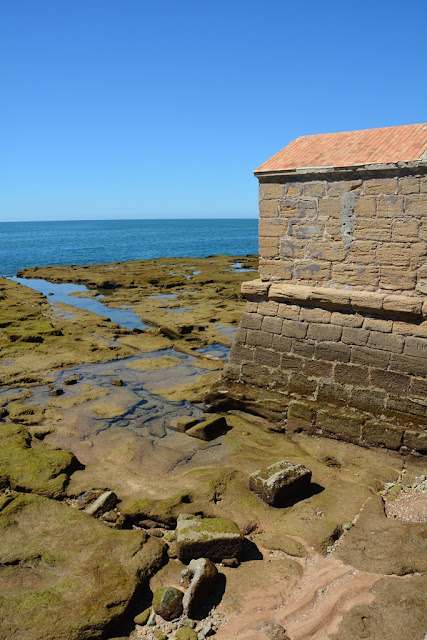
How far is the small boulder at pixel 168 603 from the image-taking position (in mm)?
4480

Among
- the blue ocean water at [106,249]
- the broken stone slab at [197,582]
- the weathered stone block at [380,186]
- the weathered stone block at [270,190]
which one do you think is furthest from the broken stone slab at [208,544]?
the blue ocean water at [106,249]

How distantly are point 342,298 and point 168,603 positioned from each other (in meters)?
4.89

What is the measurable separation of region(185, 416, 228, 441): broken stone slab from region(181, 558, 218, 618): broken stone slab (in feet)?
11.5

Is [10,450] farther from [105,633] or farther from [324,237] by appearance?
[324,237]

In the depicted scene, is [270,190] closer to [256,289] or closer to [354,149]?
→ [354,149]

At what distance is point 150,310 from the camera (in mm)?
21453

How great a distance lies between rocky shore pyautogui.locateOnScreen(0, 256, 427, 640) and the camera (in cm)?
440

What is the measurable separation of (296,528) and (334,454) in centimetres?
200

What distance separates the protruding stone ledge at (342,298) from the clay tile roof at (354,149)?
75.6 inches

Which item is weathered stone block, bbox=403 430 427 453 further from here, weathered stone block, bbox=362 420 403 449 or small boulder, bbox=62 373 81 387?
small boulder, bbox=62 373 81 387

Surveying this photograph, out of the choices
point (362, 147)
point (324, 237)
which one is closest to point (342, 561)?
point (324, 237)

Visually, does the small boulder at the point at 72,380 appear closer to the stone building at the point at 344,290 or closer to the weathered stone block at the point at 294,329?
the stone building at the point at 344,290

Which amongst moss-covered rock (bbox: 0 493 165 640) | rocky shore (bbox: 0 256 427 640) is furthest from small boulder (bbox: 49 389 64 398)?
moss-covered rock (bbox: 0 493 165 640)

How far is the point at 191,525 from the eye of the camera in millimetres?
5410
